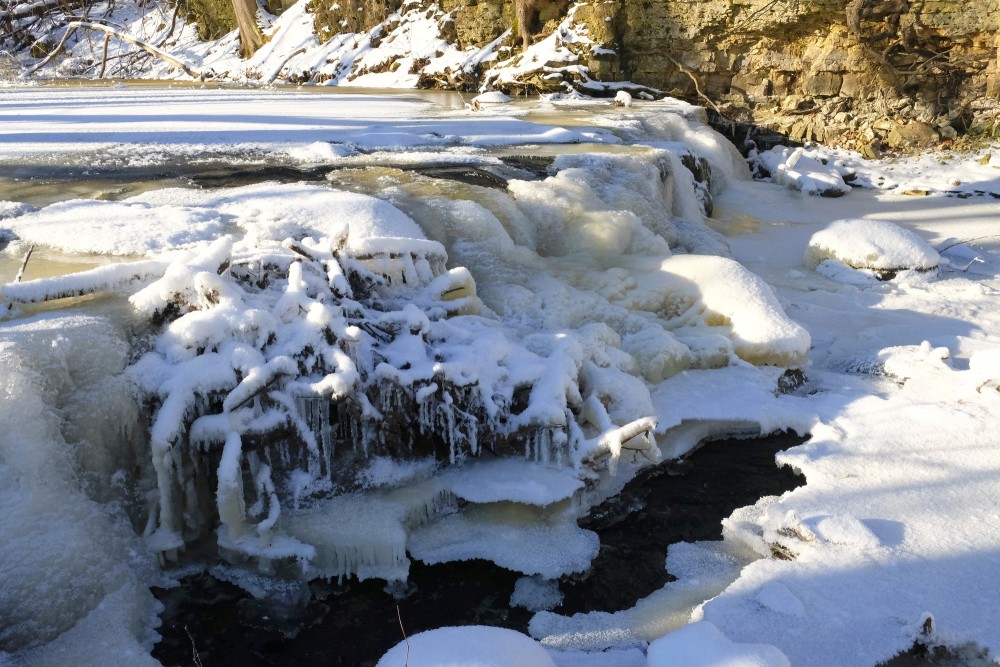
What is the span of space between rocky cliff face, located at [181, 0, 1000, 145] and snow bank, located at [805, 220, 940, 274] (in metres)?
4.08

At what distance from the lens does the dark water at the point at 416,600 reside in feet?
8.48

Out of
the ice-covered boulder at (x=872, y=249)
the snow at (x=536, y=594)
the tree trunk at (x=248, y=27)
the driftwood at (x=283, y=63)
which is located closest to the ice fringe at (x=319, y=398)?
the snow at (x=536, y=594)

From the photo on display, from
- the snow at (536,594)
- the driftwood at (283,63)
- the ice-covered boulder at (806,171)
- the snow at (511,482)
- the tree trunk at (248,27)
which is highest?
the tree trunk at (248,27)

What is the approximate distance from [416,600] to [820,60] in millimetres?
9995

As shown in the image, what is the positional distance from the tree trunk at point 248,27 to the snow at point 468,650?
685 inches

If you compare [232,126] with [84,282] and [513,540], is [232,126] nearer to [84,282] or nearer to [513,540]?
[84,282]

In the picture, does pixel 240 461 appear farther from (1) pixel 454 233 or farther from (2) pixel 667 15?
(2) pixel 667 15

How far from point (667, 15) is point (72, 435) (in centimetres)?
1046

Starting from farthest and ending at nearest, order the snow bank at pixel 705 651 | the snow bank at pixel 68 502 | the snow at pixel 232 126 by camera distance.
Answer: the snow at pixel 232 126
the snow bank at pixel 68 502
the snow bank at pixel 705 651

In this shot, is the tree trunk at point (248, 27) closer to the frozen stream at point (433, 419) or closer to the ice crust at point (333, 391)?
the frozen stream at point (433, 419)

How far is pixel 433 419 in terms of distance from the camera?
3.30 metres

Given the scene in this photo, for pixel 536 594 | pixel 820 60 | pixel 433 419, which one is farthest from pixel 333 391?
pixel 820 60

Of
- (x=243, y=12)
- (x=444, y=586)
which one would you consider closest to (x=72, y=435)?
(x=444, y=586)

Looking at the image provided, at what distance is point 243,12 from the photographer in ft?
56.0
